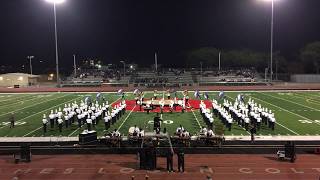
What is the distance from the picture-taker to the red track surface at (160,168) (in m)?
12.1

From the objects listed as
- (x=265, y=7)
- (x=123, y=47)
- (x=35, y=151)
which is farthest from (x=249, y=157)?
(x=123, y=47)

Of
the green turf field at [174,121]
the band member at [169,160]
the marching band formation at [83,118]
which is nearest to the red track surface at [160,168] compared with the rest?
the band member at [169,160]

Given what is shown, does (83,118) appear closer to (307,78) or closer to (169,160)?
(169,160)

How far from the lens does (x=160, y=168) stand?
13.0 m

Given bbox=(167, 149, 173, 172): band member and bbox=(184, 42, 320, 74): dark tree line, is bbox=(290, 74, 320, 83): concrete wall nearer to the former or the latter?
bbox=(184, 42, 320, 74): dark tree line

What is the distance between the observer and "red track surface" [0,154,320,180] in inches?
477

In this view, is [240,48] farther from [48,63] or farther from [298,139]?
[298,139]

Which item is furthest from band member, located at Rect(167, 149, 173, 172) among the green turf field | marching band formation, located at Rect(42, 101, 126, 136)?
marching band formation, located at Rect(42, 101, 126, 136)

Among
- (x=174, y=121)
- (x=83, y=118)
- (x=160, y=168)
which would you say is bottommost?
(x=160, y=168)

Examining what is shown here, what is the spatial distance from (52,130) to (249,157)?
1026 cm

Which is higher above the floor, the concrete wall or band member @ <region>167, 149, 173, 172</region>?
the concrete wall

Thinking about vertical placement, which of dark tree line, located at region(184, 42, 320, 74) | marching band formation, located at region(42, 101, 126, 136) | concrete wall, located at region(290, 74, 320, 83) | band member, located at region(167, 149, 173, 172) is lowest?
band member, located at region(167, 149, 173, 172)

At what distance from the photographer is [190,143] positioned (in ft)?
51.2

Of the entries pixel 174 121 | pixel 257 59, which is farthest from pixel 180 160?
pixel 257 59
